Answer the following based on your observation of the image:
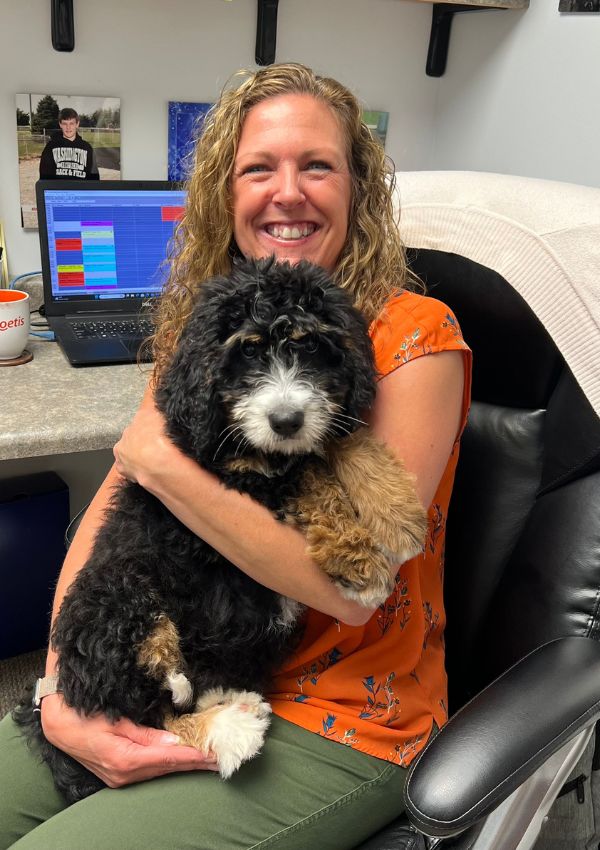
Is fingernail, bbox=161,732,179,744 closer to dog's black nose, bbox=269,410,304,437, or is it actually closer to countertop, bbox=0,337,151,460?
dog's black nose, bbox=269,410,304,437

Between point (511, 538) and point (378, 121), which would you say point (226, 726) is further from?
point (378, 121)

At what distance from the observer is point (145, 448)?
1147 millimetres

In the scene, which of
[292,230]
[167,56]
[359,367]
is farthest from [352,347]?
[167,56]

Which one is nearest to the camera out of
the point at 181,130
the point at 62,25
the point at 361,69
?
the point at 62,25

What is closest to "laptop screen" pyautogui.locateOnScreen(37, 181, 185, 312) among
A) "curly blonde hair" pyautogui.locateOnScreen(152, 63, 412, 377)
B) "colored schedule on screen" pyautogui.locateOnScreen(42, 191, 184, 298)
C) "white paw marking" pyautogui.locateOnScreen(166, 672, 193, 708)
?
"colored schedule on screen" pyautogui.locateOnScreen(42, 191, 184, 298)

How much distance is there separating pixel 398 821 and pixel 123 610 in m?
0.57

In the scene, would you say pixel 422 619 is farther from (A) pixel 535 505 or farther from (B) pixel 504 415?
(B) pixel 504 415

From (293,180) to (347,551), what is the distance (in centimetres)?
66

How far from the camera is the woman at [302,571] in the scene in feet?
3.46

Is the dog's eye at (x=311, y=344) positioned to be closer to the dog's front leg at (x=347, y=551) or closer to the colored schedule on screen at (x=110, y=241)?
the dog's front leg at (x=347, y=551)

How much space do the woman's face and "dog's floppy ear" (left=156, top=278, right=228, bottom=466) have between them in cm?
27

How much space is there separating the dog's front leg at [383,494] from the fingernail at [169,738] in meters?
0.43

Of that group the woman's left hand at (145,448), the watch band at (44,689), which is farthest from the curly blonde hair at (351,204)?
the watch band at (44,689)

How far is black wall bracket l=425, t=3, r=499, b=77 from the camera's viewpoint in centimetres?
237
